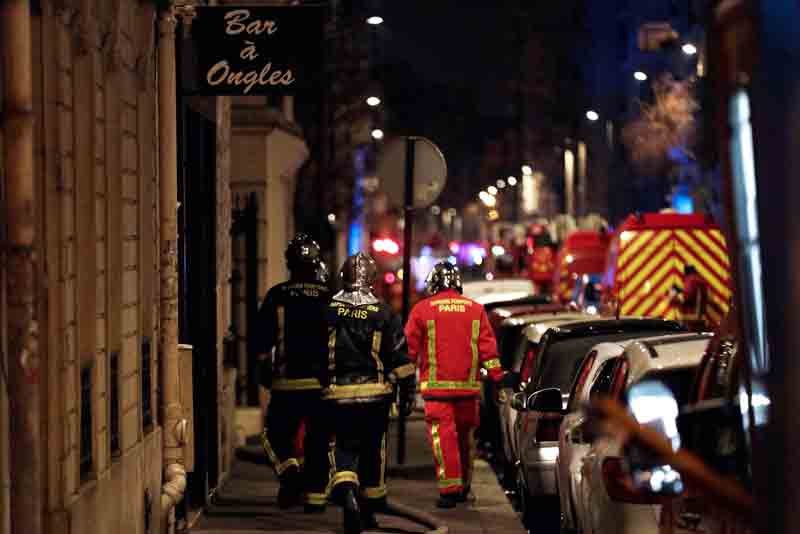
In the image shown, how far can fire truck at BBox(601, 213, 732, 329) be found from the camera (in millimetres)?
24172

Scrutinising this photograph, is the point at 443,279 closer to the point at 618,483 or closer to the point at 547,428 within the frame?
the point at 547,428

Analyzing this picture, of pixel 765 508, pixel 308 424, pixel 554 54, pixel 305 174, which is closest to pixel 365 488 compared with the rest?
pixel 308 424

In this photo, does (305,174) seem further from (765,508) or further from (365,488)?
(765,508)

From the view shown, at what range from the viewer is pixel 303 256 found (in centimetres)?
1337

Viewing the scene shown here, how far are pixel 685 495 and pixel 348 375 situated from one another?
224 inches

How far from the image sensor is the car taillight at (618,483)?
8.12 m

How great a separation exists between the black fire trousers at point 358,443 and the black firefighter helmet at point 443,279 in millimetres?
2372

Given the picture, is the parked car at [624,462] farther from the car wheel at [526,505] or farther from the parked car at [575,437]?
the car wheel at [526,505]

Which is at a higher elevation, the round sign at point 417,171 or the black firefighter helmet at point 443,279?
the round sign at point 417,171

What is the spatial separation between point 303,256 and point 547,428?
2228 millimetres

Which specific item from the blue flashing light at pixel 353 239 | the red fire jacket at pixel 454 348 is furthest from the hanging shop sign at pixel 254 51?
the blue flashing light at pixel 353 239

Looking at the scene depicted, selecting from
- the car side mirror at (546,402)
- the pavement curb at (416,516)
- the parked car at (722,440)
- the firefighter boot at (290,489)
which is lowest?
the pavement curb at (416,516)

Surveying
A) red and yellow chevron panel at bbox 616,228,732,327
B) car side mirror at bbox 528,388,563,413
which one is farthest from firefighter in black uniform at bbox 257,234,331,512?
red and yellow chevron panel at bbox 616,228,732,327

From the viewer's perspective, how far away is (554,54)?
127188 millimetres
